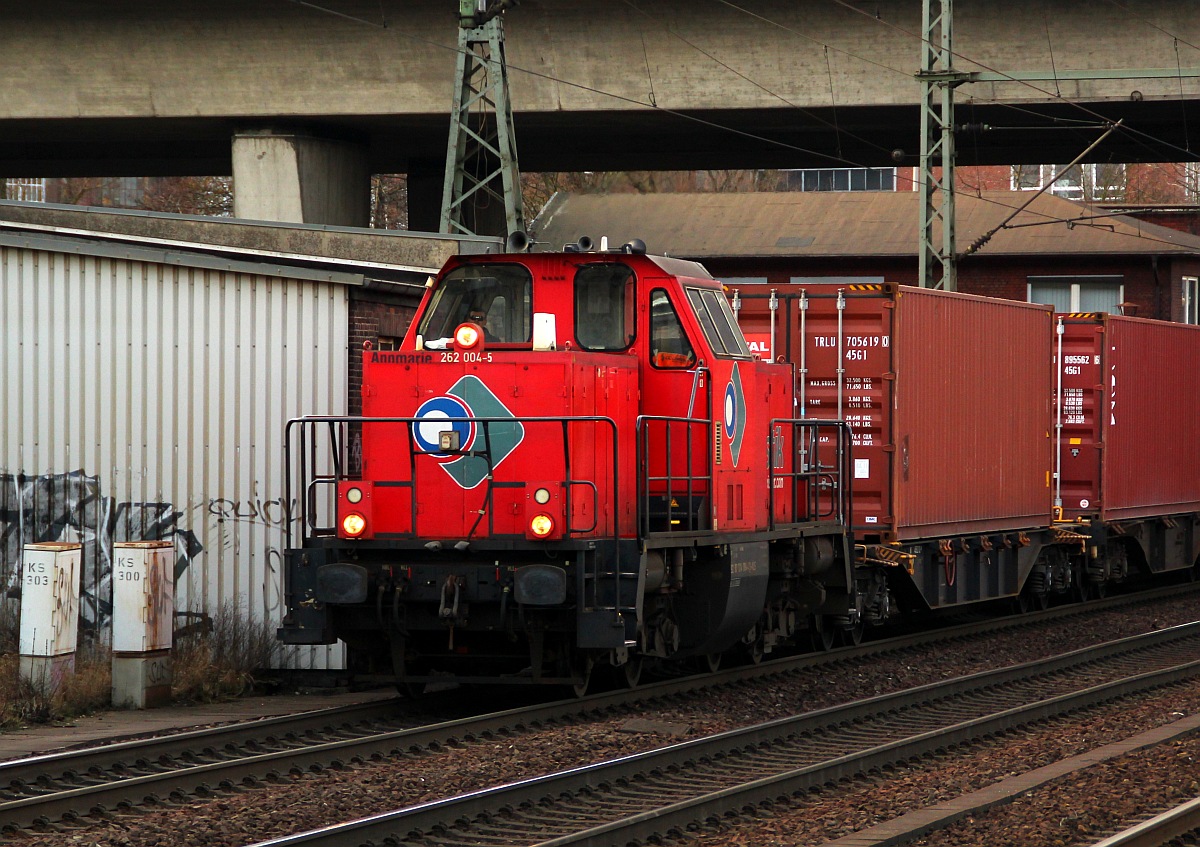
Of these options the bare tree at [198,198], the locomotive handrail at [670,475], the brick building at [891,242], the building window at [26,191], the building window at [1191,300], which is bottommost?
the locomotive handrail at [670,475]

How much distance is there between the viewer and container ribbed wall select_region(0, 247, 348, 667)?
41.3 feet

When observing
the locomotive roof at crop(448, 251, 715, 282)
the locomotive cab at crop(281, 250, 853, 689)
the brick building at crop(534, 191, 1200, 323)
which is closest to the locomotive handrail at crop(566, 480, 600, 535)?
the locomotive cab at crop(281, 250, 853, 689)

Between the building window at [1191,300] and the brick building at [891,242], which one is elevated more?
the brick building at [891,242]

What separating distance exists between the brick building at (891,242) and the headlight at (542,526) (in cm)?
3083

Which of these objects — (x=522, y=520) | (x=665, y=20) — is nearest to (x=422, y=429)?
(x=522, y=520)

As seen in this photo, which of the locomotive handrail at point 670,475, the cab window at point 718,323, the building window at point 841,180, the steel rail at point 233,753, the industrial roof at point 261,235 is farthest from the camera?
the building window at point 841,180

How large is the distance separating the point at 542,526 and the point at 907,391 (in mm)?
6028

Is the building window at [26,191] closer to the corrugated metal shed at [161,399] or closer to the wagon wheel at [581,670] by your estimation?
the corrugated metal shed at [161,399]

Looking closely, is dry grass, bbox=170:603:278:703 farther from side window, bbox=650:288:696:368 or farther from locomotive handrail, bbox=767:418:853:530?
locomotive handrail, bbox=767:418:853:530

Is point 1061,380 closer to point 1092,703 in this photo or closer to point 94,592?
point 1092,703

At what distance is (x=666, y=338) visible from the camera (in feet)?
35.9

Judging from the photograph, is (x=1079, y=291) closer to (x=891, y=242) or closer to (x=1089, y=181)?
(x=891, y=242)

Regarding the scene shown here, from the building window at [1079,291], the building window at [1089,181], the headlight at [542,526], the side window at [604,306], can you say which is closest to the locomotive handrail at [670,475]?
the headlight at [542,526]

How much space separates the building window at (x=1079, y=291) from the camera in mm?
42594
